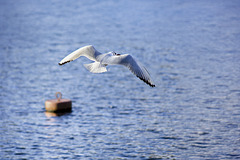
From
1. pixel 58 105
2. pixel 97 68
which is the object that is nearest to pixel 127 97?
pixel 58 105

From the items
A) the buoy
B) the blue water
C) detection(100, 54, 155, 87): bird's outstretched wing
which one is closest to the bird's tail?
detection(100, 54, 155, 87): bird's outstretched wing

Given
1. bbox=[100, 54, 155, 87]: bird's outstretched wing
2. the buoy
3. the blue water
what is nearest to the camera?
bbox=[100, 54, 155, 87]: bird's outstretched wing

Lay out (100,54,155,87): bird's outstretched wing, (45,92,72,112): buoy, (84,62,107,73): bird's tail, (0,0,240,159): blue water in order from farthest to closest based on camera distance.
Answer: (45,92,72,112): buoy, (0,0,240,159): blue water, (100,54,155,87): bird's outstretched wing, (84,62,107,73): bird's tail

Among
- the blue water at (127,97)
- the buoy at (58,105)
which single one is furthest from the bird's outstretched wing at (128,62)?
the buoy at (58,105)

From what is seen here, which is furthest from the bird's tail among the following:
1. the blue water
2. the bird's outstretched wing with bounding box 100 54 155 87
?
the blue water

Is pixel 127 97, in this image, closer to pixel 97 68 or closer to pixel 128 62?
pixel 128 62

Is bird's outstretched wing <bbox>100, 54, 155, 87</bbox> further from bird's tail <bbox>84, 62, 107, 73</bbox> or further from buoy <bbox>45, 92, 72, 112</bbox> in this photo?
buoy <bbox>45, 92, 72, 112</bbox>

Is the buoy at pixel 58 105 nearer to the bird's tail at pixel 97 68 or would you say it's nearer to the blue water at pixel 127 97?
the blue water at pixel 127 97

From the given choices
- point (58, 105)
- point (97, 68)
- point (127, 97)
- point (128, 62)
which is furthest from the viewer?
point (127, 97)

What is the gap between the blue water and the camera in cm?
3164

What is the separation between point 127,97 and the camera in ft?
147

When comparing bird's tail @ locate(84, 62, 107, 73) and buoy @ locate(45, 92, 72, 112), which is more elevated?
bird's tail @ locate(84, 62, 107, 73)

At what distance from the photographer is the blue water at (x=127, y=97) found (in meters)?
31.6

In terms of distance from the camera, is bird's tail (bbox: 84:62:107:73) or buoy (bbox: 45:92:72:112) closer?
bird's tail (bbox: 84:62:107:73)
